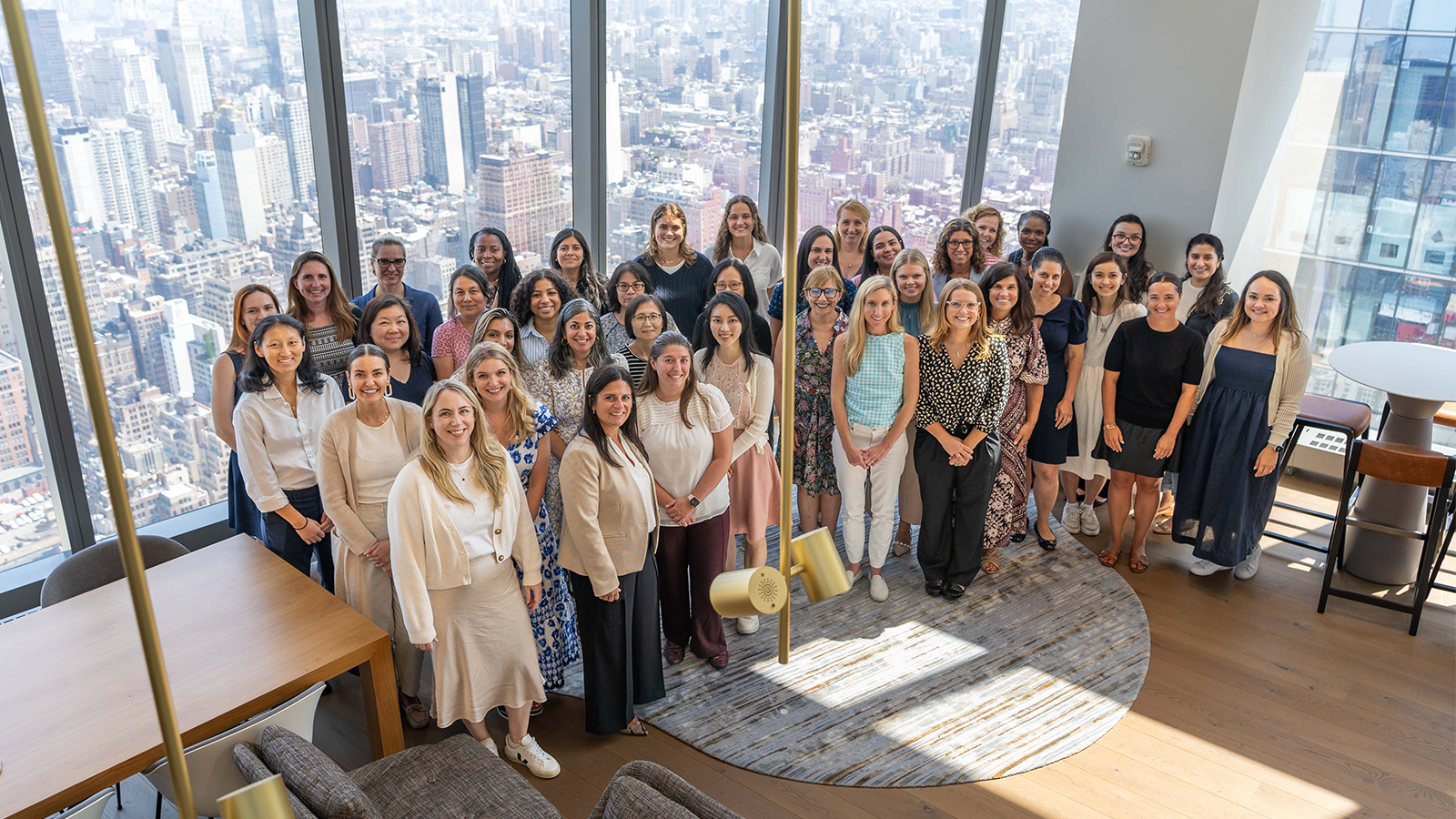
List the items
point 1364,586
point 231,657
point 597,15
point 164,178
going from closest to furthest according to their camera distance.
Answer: point 231,657, point 164,178, point 1364,586, point 597,15

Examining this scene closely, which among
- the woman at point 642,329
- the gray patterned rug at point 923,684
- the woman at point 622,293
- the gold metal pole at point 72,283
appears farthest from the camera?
the woman at point 622,293

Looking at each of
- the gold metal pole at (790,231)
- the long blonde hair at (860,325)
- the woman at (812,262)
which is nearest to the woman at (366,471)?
the long blonde hair at (860,325)

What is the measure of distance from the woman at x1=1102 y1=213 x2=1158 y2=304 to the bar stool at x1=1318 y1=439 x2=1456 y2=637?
159 centimetres

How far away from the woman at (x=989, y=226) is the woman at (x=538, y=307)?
2695 millimetres

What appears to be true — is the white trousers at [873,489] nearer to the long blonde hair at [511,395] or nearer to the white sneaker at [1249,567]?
the long blonde hair at [511,395]

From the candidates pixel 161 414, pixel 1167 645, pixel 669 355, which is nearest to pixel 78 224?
pixel 161 414

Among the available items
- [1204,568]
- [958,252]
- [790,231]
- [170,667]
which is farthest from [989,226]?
[790,231]

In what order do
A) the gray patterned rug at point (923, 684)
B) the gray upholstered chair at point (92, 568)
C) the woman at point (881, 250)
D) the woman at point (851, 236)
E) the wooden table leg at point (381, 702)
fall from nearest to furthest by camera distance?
1. the wooden table leg at point (381, 702)
2. the gray upholstered chair at point (92, 568)
3. the gray patterned rug at point (923, 684)
4. the woman at point (881, 250)
5. the woman at point (851, 236)

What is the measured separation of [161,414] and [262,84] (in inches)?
64.3

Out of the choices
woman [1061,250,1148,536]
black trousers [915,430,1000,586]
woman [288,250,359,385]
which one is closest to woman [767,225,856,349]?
black trousers [915,430,1000,586]

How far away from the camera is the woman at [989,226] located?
589 centimetres

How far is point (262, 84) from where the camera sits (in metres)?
4.68

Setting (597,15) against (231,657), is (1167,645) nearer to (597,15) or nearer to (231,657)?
(231,657)

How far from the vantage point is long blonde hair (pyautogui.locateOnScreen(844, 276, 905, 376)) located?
443cm
